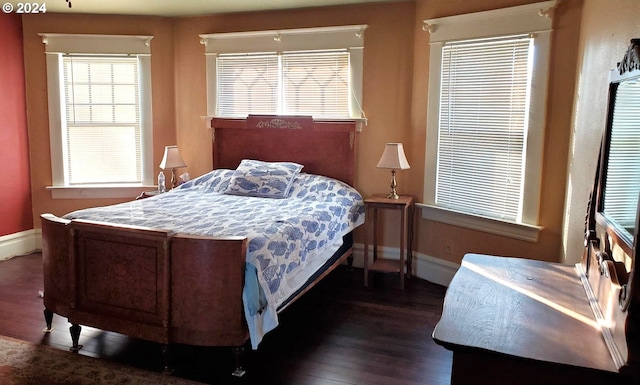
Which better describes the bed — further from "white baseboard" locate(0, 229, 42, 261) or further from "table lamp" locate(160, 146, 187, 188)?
"white baseboard" locate(0, 229, 42, 261)

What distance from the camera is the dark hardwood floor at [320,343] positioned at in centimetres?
273

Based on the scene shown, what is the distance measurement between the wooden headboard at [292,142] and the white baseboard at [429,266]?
74cm

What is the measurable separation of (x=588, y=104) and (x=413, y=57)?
1.85 metres

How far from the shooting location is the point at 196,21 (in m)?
5.13

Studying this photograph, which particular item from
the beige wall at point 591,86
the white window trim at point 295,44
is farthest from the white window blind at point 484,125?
the white window trim at point 295,44

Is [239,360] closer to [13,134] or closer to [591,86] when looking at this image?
[591,86]

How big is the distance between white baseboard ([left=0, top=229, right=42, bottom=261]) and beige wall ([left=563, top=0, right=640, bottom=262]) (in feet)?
16.3

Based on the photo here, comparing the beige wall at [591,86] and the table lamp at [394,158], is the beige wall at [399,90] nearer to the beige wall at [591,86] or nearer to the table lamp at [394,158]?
the beige wall at [591,86]

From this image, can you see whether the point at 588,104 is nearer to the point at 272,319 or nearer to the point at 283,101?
the point at 272,319

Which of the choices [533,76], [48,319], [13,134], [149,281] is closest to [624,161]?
[533,76]

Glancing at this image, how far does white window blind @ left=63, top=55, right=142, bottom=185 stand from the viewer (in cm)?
507

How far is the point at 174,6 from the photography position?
4.61 m

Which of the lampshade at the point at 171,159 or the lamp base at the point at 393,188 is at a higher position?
the lampshade at the point at 171,159

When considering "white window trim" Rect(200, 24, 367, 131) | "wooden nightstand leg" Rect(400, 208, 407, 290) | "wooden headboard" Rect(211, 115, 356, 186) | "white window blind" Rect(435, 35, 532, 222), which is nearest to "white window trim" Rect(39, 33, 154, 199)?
"white window trim" Rect(200, 24, 367, 131)
